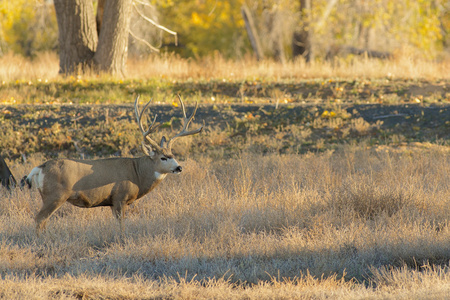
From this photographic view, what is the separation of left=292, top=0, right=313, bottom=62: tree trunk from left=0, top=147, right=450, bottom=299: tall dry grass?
1629 centimetres

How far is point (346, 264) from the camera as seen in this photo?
5.90 meters

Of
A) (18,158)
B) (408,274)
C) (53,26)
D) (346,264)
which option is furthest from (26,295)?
(53,26)

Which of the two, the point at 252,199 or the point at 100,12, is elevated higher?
the point at 100,12

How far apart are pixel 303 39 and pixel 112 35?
37.9 ft

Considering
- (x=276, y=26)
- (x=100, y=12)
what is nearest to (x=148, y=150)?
(x=100, y=12)

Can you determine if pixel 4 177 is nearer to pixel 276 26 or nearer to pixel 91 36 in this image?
pixel 91 36

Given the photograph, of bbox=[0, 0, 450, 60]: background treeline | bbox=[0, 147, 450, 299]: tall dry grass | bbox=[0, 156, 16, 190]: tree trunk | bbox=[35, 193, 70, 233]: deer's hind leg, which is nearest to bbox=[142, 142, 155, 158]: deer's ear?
bbox=[0, 147, 450, 299]: tall dry grass

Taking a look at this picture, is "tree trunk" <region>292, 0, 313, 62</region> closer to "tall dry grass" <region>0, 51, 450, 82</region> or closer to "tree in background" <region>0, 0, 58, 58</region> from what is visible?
"tall dry grass" <region>0, 51, 450, 82</region>

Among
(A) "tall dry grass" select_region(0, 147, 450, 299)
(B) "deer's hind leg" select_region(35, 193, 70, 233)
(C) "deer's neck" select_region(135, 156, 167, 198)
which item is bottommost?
(A) "tall dry grass" select_region(0, 147, 450, 299)

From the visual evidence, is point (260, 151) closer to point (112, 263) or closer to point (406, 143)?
point (406, 143)

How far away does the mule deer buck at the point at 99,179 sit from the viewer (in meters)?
6.37

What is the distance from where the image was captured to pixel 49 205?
6418 mm

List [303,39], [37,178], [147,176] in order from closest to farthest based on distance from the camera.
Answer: [37,178]
[147,176]
[303,39]

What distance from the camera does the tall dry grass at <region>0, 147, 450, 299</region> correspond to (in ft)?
17.1
